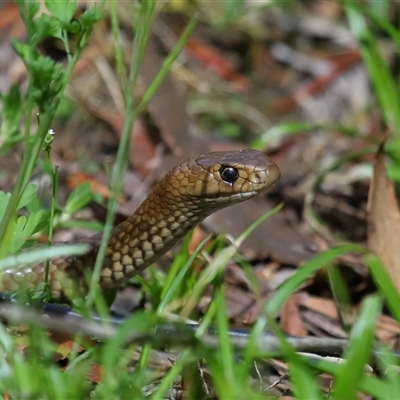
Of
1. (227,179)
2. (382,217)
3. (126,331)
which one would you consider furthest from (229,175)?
(126,331)

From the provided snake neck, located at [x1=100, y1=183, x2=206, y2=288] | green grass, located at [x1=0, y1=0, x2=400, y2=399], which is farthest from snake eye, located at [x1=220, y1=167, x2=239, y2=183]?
green grass, located at [x1=0, y1=0, x2=400, y2=399]

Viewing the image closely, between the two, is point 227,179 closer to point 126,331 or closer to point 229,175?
point 229,175

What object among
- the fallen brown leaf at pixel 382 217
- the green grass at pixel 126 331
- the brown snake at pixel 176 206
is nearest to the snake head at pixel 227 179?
the brown snake at pixel 176 206

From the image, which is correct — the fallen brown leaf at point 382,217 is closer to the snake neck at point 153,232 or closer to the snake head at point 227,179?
the snake head at point 227,179

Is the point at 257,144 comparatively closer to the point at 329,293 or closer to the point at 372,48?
the point at 372,48

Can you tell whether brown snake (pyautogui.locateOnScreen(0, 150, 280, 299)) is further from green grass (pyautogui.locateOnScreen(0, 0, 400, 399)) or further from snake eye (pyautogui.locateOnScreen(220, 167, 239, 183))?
green grass (pyautogui.locateOnScreen(0, 0, 400, 399))

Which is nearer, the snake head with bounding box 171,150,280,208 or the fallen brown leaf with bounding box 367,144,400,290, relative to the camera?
the snake head with bounding box 171,150,280,208

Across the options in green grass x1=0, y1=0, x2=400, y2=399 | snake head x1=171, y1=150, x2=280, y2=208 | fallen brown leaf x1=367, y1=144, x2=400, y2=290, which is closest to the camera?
green grass x1=0, y1=0, x2=400, y2=399

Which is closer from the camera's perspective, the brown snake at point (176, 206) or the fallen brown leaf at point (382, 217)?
the brown snake at point (176, 206)
